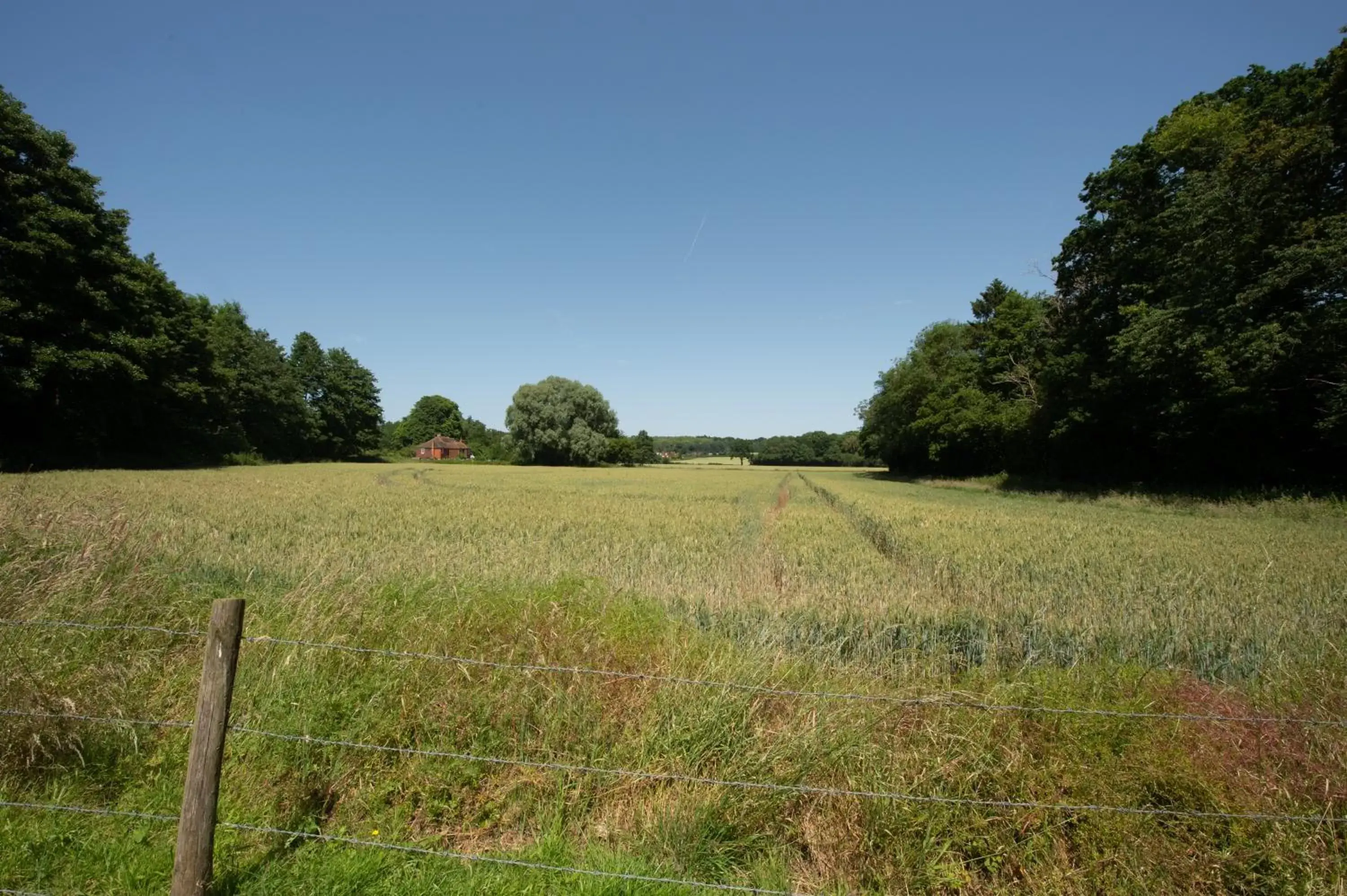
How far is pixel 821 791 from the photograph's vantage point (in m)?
3.17

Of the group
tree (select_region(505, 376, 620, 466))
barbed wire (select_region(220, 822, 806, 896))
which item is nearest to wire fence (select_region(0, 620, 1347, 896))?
barbed wire (select_region(220, 822, 806, 896))

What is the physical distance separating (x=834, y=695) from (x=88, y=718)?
4.57 m

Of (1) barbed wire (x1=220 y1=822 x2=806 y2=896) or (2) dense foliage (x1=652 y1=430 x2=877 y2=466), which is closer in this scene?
(1) barbed wire (x1=220 y1=822 x2=806 y2=896)

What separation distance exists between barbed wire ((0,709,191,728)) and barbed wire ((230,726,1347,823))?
0.54 metres

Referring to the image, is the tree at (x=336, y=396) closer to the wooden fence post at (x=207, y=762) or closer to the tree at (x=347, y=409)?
the tree at (x=347, y=409)

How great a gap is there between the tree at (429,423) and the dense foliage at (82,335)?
8023 centimetres

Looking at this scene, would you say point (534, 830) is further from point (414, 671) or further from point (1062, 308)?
point (1062, 308)

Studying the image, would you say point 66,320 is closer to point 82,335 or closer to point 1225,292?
point 82,335

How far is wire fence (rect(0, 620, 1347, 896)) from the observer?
116 inches

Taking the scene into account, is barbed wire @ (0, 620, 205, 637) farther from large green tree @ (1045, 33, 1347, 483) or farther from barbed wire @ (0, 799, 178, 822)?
large green tree @ (1045, 33, 1347, 483)

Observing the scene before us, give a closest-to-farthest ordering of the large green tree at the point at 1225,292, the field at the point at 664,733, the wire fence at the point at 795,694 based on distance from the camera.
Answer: the field at the point at 664,733 → the wire fence at the point at 795,694 → the large green tree at the point at 1225,292

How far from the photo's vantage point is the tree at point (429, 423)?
129m

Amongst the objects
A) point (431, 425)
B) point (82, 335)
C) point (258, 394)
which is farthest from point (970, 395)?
point (431, 425)

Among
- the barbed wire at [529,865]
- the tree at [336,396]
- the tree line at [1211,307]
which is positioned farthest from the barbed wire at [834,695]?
the tree at [336,396]
